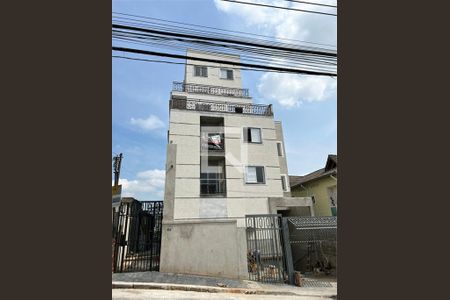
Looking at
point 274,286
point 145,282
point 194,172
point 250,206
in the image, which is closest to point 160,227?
point 145,282

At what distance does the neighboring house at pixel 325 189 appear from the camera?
46.6ft

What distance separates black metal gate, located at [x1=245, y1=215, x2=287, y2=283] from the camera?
744 centimetres

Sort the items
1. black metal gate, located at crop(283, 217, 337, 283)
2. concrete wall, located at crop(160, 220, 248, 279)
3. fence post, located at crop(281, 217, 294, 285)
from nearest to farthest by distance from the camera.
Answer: concrete wall, located at crop(160, 220, 248, 279) < fence post, located at crop(281, 217, 294, 285) < black metal gate, located at crop(283, 217, 337, 283)

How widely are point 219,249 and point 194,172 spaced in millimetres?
6530

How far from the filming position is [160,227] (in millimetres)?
8047

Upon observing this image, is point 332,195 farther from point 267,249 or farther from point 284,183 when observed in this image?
point 267,249

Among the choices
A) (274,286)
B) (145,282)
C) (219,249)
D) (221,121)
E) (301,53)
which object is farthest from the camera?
(221,121)

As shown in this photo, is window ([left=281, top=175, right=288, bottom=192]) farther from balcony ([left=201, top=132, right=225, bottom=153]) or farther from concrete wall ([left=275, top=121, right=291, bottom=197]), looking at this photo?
balcony ([left=201, top=132, right=225, bottom=153])

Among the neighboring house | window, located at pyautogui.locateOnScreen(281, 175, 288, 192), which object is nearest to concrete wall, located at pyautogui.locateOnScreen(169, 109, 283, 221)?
window, located at pyautogui.locateOnScreen(281, 175, 288, 192)

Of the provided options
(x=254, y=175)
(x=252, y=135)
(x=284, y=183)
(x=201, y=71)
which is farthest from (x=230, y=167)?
(x=201, y=71)

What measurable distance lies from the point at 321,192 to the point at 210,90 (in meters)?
10.6

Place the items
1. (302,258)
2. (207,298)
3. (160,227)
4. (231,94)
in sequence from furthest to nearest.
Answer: (231,94), (302,258), (160,227), (207,298)

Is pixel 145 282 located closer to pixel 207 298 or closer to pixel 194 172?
pixel 207 298

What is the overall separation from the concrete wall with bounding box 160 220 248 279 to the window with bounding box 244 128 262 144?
804 cm
